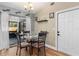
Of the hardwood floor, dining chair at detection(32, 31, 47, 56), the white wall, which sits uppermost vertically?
the white wall

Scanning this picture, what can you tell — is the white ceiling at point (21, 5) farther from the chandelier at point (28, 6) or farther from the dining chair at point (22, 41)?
the dining chair at point (22, 41)

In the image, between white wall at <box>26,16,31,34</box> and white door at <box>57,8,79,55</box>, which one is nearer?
white door at <box>57,8,79,55</box>

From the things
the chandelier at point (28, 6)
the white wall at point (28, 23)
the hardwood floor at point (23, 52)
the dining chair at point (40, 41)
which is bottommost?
the hardwood floor at point (23, 52)

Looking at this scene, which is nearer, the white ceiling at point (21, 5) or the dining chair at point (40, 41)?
the white ceiling at point (21, 5)

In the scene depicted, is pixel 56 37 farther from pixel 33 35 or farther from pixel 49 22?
pixel 33 35

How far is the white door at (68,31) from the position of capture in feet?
5.90

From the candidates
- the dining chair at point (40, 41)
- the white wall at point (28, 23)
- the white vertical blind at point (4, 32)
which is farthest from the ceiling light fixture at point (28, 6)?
the dining chair at point (40, 41)

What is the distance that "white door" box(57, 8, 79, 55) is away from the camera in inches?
70.8

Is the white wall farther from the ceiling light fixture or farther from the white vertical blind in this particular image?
the white vertical blind

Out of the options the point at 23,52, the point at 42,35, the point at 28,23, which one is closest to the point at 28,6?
the point at 28,23

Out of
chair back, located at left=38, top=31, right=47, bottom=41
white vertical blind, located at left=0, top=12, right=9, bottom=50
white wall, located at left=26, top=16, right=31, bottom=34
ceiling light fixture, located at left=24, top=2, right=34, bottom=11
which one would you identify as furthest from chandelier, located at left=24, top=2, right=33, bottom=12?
chair back, located at left=38, top=31, right=47, bottom=41

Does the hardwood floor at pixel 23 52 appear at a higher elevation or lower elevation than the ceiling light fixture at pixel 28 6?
lower

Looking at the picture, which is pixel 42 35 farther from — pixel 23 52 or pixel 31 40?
pixel 23 52

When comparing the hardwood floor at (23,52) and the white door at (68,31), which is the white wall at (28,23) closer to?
the hardwood floor at (23,52)
